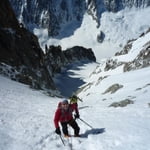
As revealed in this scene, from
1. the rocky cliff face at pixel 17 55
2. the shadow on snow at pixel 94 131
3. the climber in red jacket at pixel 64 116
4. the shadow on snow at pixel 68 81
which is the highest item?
the shadow on snow at pixel 68 81

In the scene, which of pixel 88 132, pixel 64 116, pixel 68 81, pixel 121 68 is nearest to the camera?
pixel 64 116

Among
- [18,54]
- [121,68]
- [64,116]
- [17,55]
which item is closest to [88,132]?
[64,116]

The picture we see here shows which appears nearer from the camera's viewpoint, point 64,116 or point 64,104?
point 64,104

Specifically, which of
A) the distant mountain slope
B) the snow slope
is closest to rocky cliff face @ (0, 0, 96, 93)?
the distant mountain slope

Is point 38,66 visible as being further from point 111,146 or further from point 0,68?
point 111,146

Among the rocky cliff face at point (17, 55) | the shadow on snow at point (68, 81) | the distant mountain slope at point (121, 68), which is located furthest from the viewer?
the shadow on snow at point (68, 81)

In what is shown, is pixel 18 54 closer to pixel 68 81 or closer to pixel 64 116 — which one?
pixel 64 116

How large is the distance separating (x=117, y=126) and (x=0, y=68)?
121ft

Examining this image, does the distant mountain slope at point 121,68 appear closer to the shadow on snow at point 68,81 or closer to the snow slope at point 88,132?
the shadow on snow at point 68,81

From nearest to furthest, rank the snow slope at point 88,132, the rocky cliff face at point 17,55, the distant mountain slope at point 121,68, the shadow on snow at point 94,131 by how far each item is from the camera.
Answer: the snow slope at point 88,132, the shadow on snow at point 94,131, the distant mountain slope at point 121,68, the rocky cliff face at point 17,55

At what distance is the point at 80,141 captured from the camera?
16.1 m

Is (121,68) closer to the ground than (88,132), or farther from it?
farther from it

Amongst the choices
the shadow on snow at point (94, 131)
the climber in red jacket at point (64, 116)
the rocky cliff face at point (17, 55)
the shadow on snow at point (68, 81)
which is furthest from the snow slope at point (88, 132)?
the shadow on snow at point (68, 81)

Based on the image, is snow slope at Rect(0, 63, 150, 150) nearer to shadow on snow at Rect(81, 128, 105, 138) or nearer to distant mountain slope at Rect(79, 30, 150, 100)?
shadow on snow at Rect(81, 128, 105, 138)
